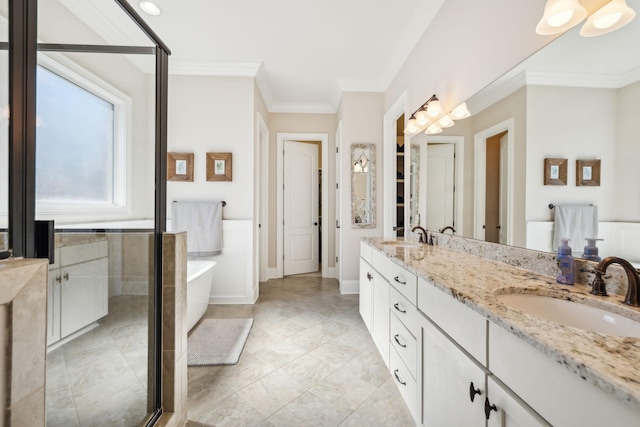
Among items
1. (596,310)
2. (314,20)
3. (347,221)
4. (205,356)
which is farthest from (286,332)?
(314,20)

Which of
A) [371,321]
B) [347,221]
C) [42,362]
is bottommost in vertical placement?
[371,321]

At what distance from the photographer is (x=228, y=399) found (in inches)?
59.7

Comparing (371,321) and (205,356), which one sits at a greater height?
(371,321)

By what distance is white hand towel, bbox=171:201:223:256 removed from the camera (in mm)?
2867

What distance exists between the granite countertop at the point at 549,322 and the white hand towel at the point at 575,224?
0.17m

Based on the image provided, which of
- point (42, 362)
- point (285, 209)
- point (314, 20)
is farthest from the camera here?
point (285, 209)

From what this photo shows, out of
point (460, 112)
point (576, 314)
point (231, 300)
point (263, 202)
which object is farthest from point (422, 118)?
point (231, 300)

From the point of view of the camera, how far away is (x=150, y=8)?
214 centimetres

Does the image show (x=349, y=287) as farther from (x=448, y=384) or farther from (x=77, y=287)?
(x=77, y=287)

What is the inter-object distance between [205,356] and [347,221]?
2098 millimetres

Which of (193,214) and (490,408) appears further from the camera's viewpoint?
(193,214)

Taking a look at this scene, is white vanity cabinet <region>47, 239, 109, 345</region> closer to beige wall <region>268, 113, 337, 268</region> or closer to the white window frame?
the white window frame

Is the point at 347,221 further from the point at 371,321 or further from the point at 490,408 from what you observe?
the point at 490,408

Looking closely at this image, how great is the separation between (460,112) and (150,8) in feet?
8.43
